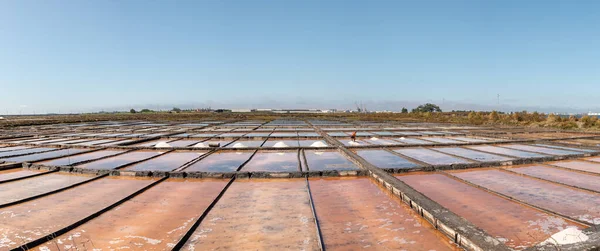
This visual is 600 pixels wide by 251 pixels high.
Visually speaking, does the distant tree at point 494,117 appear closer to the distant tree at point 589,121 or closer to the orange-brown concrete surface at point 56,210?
the distant tree at point 589,121

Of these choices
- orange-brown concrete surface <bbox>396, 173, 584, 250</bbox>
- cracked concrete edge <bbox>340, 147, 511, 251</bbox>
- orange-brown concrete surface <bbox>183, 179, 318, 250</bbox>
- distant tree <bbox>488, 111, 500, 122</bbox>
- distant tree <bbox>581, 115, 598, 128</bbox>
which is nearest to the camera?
cracked concrete edge <bbox>340, 147, 511, 251</bbox>

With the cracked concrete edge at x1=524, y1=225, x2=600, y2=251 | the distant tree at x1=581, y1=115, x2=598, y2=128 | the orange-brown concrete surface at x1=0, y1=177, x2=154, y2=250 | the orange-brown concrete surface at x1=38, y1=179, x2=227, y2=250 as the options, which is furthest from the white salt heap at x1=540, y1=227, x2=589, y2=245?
the distant tree at x1=581, y1=115, x2=598, y2=128

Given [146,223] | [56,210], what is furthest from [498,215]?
[56,210]

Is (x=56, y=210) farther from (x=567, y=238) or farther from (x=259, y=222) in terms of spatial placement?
(x=567, y=238)

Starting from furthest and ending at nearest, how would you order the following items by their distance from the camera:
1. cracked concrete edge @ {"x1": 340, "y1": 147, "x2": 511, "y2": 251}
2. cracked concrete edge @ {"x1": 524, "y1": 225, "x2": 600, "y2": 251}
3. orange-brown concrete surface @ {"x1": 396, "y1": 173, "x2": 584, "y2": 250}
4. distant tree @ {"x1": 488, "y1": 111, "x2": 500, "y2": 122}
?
distant tree @ {"x1": 488, "y1": 111, "x2": 500, "y2": 122} → orange-brown concrete surface @ {"x1": 396, "y1": 173, "x2": 584, "y2": 250} → cracked concrete edge @ {"x1": 340, "y1": 147, "x2": 511, "y2": 251} → cracked concrete edge @ {"x1": 524, "y1": 225, "x2": 600, "y2": 251}

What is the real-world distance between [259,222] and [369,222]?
1.51 meters

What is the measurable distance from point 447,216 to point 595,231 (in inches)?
61.4

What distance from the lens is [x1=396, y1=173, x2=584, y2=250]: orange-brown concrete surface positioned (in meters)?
3.37

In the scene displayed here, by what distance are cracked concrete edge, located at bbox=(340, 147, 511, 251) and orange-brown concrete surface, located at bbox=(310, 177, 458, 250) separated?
3.7 inches

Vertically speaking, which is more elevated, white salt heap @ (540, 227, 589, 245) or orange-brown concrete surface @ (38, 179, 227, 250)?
white salt heap @ (540, 227, 589, 245)

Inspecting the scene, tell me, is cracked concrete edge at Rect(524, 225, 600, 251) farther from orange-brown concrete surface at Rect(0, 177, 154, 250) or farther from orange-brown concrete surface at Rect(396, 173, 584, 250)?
orange-brown concrete surface at Rect(0, 177, 154, 250)

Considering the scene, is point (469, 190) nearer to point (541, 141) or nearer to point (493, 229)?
point (493, 229)

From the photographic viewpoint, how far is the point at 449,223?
3500 mm

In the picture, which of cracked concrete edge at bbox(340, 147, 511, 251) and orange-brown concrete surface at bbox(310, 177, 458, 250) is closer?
cracked concrete edge at bbox(340, 147, 511, 251)
